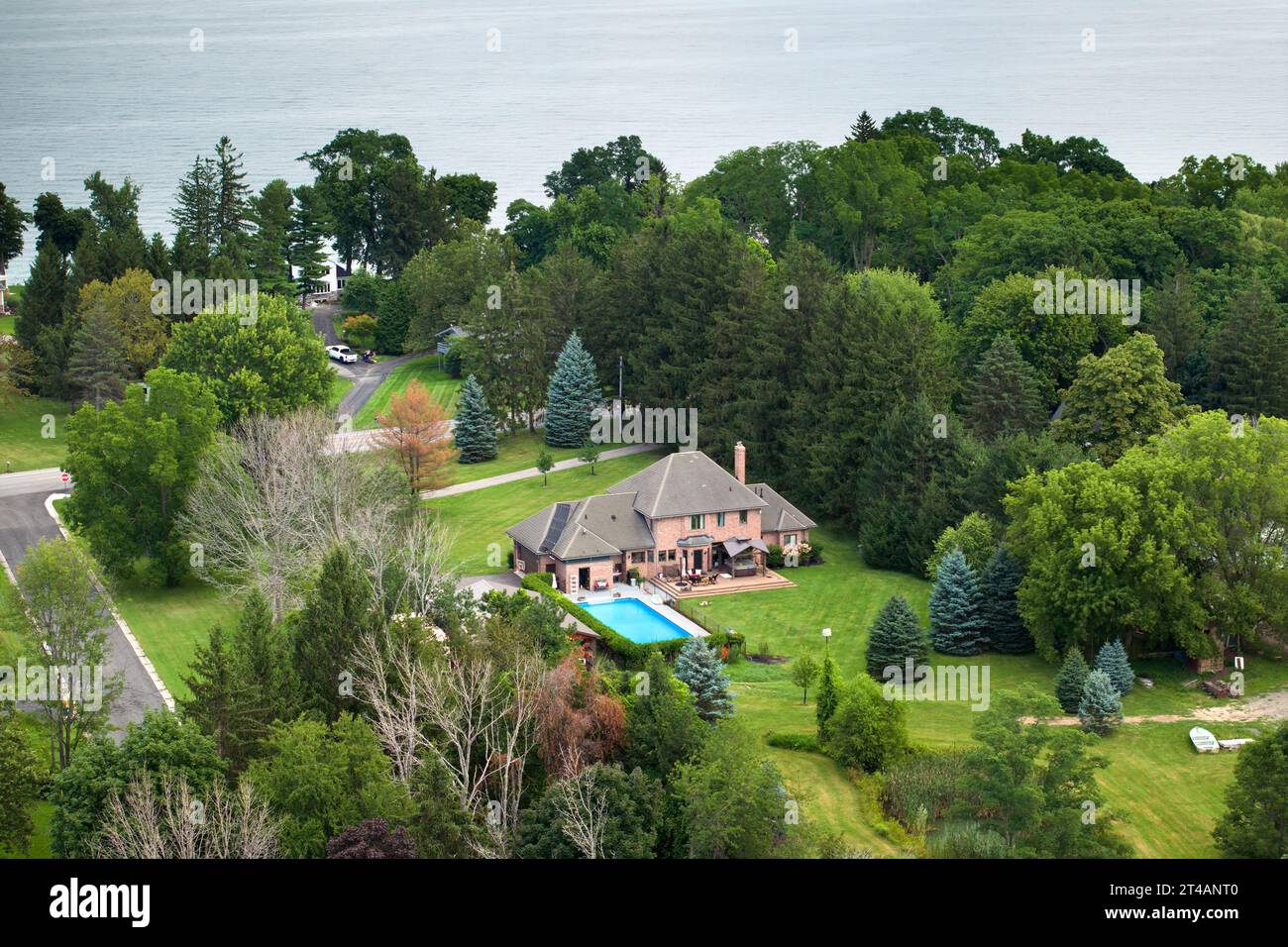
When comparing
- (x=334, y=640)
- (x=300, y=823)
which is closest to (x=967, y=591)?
(x=334, y=640)

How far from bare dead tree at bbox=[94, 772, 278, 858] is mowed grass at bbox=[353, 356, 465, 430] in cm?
4321

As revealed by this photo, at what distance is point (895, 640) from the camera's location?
157 feet

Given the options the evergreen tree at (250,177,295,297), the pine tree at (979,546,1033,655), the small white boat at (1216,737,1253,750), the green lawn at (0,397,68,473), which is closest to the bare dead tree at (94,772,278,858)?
the small white boat at (1216,737,1253,750)

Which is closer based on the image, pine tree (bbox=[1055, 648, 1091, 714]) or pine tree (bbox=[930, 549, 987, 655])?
pine tree (bbox=[1055, 648, 1091, 714])

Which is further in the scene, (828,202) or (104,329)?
(828,202)

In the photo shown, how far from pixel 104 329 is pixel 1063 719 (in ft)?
165

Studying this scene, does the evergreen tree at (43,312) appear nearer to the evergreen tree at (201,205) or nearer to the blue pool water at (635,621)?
the evergreen tree at (201,205)

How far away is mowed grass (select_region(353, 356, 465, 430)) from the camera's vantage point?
7638cm

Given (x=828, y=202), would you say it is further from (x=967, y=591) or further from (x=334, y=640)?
(x=334, y=640)

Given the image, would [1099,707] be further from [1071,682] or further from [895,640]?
[895,640]

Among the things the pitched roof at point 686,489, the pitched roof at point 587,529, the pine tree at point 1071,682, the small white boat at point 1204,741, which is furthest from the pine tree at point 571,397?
the small white boat at point 1204,741

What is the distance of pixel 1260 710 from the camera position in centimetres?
4359

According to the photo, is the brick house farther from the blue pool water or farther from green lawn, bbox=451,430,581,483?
green lawn, bbox=451,430,581,483
